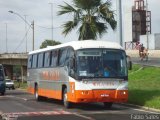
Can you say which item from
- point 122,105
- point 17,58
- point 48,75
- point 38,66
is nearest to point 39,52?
point 38,66

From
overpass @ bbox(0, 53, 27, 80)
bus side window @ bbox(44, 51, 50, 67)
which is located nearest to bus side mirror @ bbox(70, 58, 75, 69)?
bus side window @ bbox(44, 51, 50, 67)

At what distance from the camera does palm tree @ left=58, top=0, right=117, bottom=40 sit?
30641mm

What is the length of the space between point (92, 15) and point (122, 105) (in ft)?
29.5

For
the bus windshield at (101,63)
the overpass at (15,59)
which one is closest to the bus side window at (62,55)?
the bus windshield at (101,63)

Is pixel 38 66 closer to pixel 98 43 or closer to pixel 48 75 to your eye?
pixel 48 75

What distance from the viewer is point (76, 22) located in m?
31.1

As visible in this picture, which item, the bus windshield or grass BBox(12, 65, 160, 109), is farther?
grass BBox(12, 65, 160, 109)

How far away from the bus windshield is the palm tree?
29.3 ft

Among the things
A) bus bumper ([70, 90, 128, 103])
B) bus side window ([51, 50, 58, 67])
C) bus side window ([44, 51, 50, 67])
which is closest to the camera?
bus bumper ([70, 90, 128, 103])

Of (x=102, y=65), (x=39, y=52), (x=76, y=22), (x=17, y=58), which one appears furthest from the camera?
(x=17, y=58)

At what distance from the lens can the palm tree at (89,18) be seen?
3064 centimetres

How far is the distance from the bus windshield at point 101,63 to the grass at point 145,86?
6.88ft

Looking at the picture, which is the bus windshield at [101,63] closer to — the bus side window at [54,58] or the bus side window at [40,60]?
the bus side window at [54,58]

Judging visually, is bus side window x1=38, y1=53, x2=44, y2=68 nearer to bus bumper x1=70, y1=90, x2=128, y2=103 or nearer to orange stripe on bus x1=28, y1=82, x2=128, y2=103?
orange stripe on bus x1=28, y1=82, x2=128, y2=103
